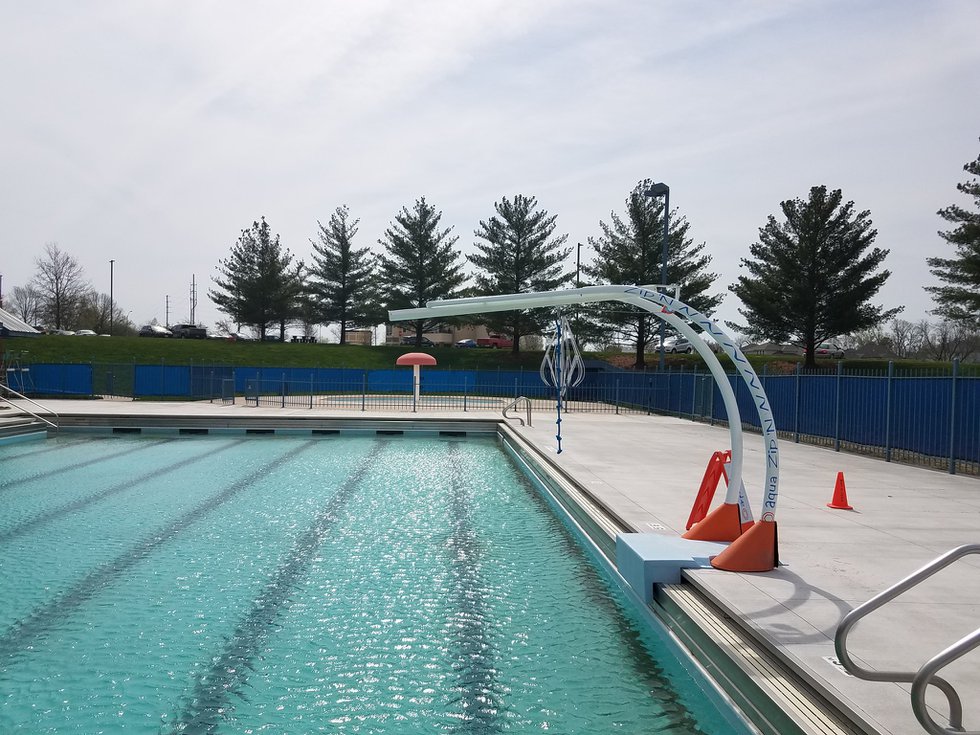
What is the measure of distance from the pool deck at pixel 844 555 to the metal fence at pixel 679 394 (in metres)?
0.79

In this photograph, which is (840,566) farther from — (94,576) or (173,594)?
(94,576)

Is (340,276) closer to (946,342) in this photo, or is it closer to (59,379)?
(59,379)

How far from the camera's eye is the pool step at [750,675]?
3164 mm

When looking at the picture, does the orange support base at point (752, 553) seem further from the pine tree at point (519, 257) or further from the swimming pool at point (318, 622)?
the pine tree at point (519, 257)

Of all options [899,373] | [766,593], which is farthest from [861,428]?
[766,593]

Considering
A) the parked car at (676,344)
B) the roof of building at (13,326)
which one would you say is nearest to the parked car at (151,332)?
the roof of building at (13,326)

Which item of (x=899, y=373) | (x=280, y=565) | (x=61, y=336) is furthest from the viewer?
(x=61, y=336)

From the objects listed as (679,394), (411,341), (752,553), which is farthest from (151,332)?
(752,553)

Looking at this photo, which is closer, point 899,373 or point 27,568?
point 27,568

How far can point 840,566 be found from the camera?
5.64 m

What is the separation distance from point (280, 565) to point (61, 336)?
47.3 m

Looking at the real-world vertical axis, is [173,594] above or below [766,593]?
below

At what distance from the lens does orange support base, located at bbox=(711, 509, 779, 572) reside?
535cm

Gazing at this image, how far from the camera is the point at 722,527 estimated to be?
6262 mm
